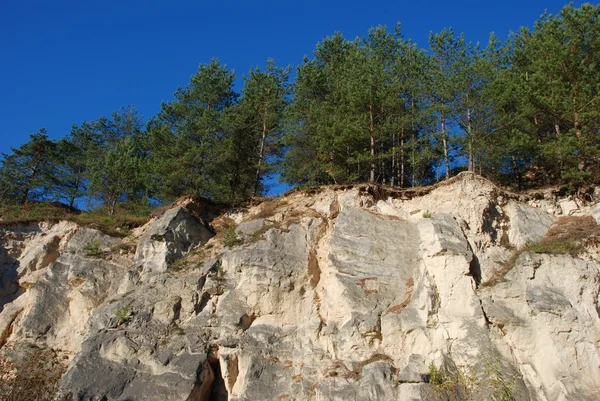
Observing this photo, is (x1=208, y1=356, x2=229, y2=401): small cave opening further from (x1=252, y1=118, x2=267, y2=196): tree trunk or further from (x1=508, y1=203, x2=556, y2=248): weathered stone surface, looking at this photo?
(x1=508, y1=203, x2=556, y2=248): weathered stone surface

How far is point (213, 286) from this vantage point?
53.3 ft

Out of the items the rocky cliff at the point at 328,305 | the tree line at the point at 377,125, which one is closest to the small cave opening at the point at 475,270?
the rocky cliff at the point at 328,305

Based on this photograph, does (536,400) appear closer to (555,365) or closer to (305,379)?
(555,365)

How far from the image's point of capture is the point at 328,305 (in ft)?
50.1

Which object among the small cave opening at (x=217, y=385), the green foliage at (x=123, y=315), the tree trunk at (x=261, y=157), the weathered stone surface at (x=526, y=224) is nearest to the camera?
the small cave opening at (x=217, y=385)

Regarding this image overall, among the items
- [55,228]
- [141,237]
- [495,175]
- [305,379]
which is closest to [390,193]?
[495,175]

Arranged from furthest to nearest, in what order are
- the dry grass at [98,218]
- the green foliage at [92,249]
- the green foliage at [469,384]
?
the dry grass at [98,218] < the green foliage at [92,249] < the green foliage at [469,384]

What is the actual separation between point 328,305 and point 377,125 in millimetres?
10089

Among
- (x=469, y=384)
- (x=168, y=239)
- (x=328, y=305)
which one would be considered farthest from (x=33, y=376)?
(x=469, y=384)

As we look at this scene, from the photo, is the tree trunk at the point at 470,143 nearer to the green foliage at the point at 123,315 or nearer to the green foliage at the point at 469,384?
the green foliage at the point at 469,384

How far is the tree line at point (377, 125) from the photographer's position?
19.7 metres

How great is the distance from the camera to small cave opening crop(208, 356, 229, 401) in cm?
1402

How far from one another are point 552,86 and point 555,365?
1146 cm

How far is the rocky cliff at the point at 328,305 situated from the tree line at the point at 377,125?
2.83 m
